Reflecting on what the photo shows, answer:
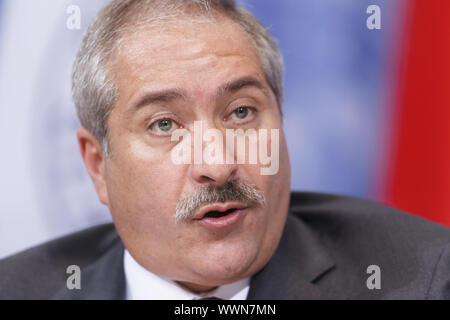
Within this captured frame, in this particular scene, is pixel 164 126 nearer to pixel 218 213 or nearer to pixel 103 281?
pixel 218 213

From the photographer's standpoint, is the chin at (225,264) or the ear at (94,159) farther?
the ear at (94,159)

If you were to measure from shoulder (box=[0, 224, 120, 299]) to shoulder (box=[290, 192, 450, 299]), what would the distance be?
0.77m

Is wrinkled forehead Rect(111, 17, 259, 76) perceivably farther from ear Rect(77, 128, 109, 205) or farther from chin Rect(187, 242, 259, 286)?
chin Rect(187, 242, 259, 286)

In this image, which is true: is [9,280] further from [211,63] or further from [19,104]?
[211,63]

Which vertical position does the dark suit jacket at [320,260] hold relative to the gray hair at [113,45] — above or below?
below

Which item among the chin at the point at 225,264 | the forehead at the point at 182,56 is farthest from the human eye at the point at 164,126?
the chin at the point at 225,264

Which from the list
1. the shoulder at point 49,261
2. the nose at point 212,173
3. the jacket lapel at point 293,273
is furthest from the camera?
the shoulder at point 49,261

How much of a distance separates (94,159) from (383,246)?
0.94m

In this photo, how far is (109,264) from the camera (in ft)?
6.68

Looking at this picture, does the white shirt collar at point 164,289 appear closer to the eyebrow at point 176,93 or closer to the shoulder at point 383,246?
the shoulder at point 383,246

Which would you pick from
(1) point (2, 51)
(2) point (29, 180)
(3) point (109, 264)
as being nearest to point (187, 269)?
(3) point (109, 264)

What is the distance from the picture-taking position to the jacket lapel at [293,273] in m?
1.75

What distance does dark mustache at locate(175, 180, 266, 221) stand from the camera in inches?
60.0

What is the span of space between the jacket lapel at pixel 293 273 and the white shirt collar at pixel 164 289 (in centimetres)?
4
